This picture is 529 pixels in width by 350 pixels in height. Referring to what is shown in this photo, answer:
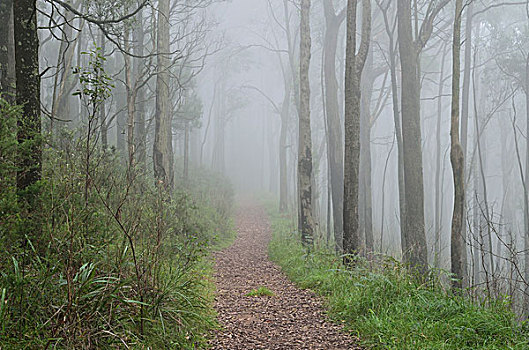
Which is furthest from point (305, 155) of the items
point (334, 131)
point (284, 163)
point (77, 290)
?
point (284, 163)

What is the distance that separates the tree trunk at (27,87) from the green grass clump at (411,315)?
3546mm

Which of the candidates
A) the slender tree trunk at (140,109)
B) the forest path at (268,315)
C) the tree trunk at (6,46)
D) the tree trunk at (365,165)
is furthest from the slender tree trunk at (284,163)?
the tree trunk at (6,46)

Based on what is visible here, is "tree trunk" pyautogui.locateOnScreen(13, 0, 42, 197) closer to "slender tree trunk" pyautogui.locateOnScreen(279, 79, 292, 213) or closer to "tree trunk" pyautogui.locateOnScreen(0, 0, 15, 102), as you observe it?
"tree trunk" pyautogui.locateOnScreen(0, 0, 15, 102)

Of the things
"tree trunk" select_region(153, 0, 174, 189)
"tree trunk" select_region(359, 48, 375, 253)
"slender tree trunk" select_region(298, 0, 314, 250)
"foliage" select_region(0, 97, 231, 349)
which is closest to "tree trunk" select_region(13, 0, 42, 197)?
"foliage" select_region(0, 97, 231, 349)

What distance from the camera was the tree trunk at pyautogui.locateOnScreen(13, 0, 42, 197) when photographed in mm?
3686

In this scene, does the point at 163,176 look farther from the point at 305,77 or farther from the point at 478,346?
the point at 478,346

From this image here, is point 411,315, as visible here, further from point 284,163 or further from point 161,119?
point 284,163

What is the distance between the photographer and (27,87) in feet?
12.4

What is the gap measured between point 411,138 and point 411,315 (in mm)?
5287

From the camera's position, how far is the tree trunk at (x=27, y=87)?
3.69 meters

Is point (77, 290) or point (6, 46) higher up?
point (6, 46)

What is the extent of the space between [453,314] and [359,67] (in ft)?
15.2

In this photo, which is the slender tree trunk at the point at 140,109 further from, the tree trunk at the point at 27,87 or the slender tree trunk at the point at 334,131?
the slender tree trunk at the point at 334,131

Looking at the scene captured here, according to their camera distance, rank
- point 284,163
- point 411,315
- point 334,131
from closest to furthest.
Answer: point 411,315 < point 334,131 < point 284,163
